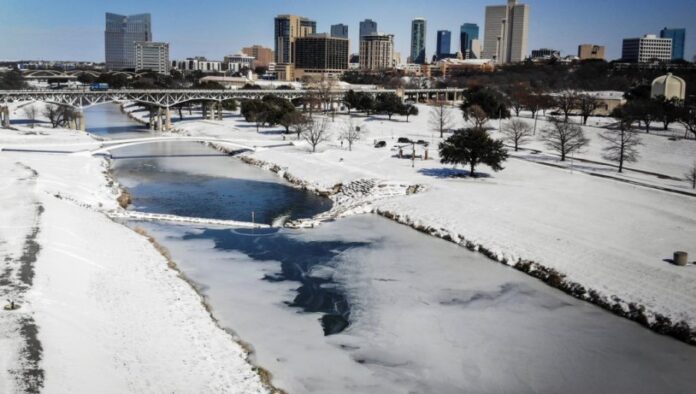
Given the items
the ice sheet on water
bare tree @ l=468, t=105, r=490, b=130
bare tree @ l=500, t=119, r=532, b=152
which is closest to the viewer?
the ice sheet on water

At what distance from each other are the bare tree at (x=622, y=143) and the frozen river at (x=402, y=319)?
23.1 metres

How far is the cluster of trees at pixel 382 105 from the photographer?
263 ft

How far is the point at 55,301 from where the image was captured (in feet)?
60.3

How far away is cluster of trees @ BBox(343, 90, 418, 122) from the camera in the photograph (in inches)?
3157

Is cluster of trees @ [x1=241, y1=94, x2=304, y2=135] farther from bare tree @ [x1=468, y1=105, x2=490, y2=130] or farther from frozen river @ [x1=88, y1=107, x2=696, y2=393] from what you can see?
frozen river @ [x1=88, y1=107, x2=696, y2=393]

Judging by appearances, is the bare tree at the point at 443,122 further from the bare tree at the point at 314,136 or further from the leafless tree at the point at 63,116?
the leafless tree at the point at 63,116

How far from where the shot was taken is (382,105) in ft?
264

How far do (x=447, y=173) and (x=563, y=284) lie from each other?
20981mm

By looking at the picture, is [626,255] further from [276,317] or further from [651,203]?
[276,317]

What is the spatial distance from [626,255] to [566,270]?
2.67 meters

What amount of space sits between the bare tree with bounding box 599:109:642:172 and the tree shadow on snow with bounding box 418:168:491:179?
10409 mm

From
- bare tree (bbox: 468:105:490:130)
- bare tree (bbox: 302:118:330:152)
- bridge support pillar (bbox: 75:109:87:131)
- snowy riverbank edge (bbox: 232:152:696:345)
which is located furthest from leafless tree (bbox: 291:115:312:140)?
snowy riverbank edge (bbox: 232:152:696:345)

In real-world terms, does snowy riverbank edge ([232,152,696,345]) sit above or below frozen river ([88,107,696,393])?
above

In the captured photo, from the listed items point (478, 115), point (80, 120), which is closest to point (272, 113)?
point (80, 120)
